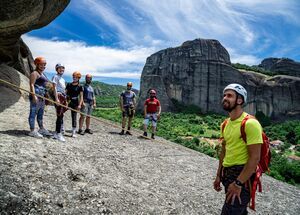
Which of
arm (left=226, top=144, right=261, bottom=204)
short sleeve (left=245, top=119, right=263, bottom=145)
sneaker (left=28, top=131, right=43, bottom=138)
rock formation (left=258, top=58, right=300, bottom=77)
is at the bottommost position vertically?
sneaker (left=28, top=131, right=43, bottom=138)

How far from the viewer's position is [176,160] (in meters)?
12.2

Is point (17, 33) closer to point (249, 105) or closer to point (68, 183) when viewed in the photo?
point (68, 183)

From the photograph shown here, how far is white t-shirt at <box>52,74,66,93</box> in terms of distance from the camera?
9242mm

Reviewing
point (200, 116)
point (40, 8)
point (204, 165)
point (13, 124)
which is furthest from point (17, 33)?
point (200, 116)

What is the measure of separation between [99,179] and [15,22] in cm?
837

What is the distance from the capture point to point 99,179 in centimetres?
762

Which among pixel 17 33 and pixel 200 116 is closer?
pixel 17 33

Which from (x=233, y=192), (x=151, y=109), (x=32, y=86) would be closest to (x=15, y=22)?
(x=32, y=86)

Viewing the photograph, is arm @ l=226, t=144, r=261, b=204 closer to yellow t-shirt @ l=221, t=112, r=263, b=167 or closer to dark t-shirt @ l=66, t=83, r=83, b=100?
yellow t-shirt @ l=221, t=112, r=263, b=167

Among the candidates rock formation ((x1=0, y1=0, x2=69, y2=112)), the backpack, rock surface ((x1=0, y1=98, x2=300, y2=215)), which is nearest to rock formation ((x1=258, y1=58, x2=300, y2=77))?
rock formation ((x1=0, y1=0, x2=69, y2=112))

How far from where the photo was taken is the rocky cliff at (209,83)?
8325cm

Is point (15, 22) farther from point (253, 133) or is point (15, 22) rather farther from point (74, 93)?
point (253, 133)

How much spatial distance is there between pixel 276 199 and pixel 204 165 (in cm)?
323

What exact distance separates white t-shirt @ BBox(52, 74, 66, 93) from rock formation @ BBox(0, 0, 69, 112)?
4.00 m
